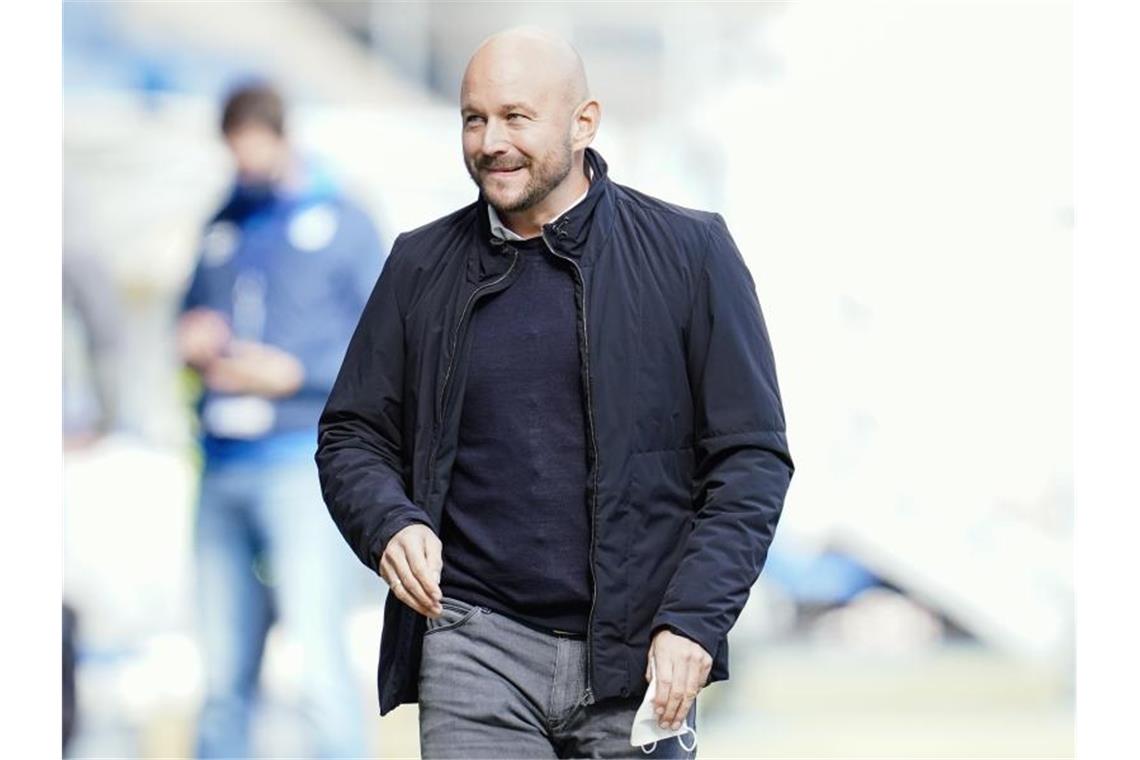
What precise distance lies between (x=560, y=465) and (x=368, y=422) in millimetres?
307

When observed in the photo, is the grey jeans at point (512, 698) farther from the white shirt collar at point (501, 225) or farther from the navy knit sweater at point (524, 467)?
the white shirt collar at point (501, 225)

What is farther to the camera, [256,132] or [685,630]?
[256,132]

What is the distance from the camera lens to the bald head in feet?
8.02

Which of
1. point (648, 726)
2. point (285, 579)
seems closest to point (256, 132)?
point (285, 579)

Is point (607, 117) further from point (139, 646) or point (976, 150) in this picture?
point (139, 646)

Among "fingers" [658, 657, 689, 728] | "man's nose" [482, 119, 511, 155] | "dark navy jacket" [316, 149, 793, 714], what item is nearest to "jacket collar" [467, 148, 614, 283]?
"dark navy jacket" [316, 149, 793, 714]

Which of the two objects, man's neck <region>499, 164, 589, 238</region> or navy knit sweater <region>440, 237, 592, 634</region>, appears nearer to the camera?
navy knit sweater <region>440, 237, 592, 634</region>

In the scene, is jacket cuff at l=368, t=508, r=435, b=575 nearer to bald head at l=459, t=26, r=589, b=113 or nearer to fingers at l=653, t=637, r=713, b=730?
fingers at l=653, t=637, r=713, b=730

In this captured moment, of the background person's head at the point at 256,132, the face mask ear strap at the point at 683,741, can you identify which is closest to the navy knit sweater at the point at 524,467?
the face mask ear strap at the point at 683,741

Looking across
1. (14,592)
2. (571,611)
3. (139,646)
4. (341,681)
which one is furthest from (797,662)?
(571,611)

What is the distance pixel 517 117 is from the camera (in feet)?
8.05

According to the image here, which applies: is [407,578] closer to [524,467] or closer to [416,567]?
[416,567]

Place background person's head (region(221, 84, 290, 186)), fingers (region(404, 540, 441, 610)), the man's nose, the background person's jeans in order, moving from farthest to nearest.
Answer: background person's head (region(221, 84, 290, 186)), the background person's jeans, the man's nose, fingers (region(404, 540, 441, 610))

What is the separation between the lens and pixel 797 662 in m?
5.41
